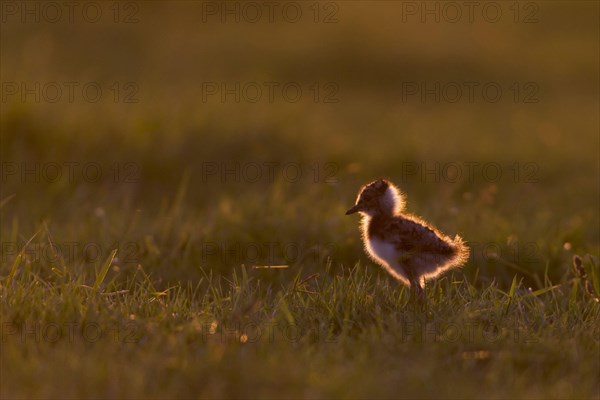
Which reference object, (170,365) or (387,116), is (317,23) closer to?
(387,116)

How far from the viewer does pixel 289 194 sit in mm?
9242

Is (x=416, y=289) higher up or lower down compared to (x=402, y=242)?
lower down

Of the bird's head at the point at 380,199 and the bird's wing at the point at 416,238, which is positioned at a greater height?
the bird's head at the point at 380,199

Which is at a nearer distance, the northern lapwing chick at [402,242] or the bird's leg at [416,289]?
the bird's leg at [416,289]

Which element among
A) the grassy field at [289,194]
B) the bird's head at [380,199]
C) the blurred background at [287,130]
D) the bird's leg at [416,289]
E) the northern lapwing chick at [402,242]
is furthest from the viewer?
the blurred background at [287,130]

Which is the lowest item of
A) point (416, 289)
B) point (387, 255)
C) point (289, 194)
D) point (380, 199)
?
point (289, 194)

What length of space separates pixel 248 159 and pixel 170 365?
6.17 meters

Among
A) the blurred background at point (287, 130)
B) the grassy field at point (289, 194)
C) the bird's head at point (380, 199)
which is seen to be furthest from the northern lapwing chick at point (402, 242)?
the blurred background at point (287, 130)

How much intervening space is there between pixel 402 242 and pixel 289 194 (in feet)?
11.6

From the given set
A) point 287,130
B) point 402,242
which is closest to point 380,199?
point 402,242

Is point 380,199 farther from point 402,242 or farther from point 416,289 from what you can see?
point 416,289

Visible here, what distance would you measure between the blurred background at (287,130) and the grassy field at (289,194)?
38mm

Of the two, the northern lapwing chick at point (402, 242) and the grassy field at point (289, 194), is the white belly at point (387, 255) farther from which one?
the grassy field at point (289, 194)

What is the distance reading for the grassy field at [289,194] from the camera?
4555 millimetres
